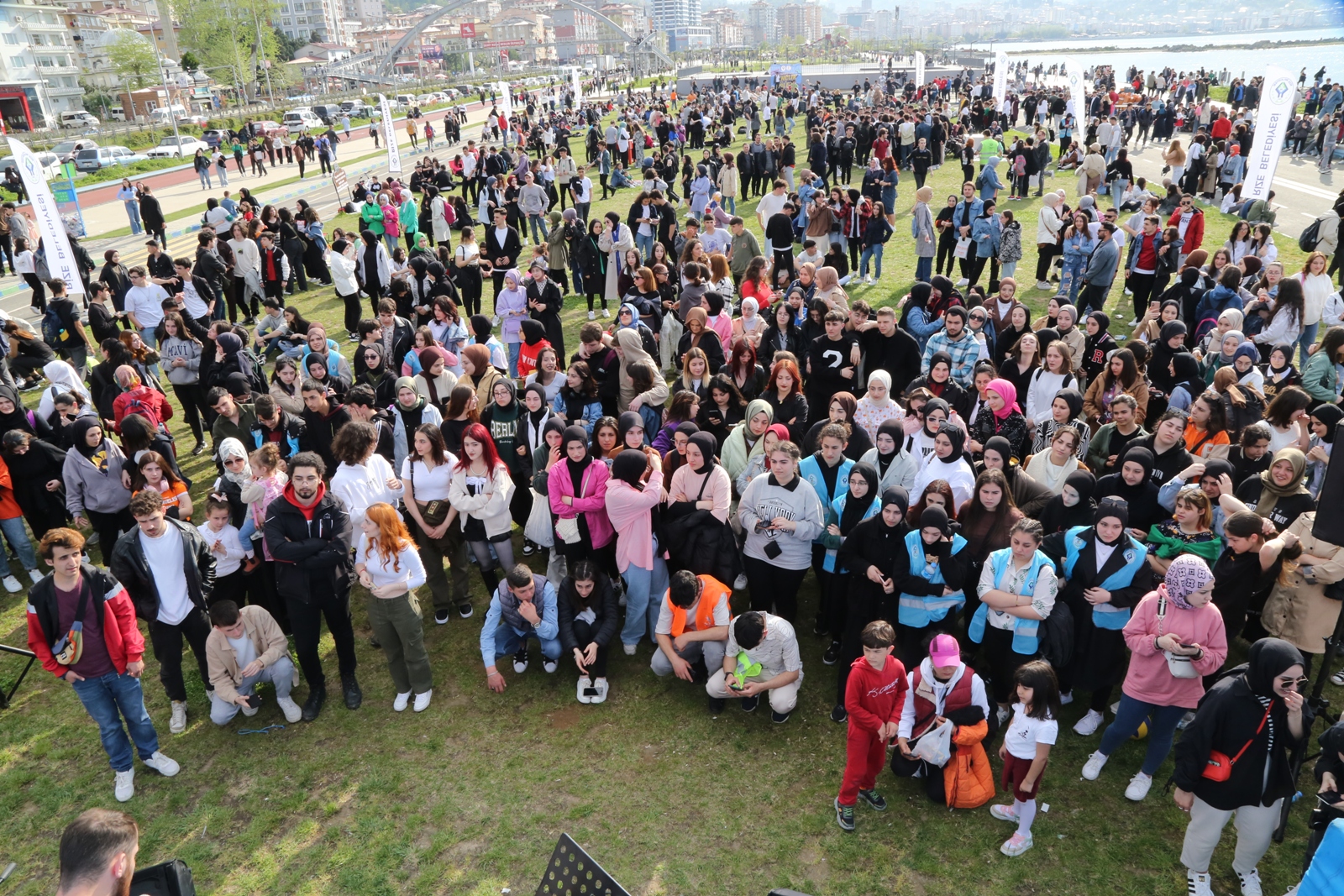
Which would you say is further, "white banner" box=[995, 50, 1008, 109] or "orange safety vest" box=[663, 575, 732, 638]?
"white banner" box=[995, 50, 1008, 109]

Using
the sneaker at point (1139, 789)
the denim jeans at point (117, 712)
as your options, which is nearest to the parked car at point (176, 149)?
the denim jeans at point (117, 712)

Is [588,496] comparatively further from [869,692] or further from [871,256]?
[871,256]

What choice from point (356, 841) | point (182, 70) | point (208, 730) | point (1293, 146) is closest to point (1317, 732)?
point (356, 841)

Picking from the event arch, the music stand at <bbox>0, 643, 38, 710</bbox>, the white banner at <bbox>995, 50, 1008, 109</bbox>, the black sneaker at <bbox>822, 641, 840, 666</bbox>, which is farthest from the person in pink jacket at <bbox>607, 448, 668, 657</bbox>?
the event arch

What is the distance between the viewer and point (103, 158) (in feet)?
125

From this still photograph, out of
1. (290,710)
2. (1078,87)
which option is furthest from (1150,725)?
(1078,87)

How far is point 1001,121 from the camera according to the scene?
98.3 ft

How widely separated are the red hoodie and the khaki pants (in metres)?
3.02

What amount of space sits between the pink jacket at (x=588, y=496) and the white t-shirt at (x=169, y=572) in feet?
8.28

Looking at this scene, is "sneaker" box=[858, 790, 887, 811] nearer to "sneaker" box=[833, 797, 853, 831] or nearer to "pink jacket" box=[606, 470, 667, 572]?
"sneaker" box=[833, 797, 853, 831]

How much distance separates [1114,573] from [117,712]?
6358mm

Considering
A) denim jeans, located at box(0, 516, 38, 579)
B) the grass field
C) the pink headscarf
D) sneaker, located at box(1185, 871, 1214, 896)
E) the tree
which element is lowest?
the grass field

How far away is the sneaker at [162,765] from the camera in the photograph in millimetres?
5434

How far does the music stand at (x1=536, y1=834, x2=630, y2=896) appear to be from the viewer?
2629 mm
